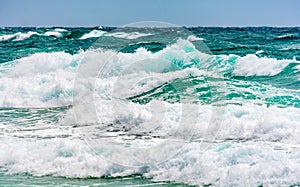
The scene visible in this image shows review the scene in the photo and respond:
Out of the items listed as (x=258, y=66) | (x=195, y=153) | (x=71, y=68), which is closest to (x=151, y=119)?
(x=195, y=153)

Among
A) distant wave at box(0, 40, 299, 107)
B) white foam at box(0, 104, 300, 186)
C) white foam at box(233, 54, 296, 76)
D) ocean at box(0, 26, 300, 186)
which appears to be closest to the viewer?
white foam at box(0, 104, 300, 186)

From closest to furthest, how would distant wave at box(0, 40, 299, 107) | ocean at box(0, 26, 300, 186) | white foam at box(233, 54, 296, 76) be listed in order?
ocean at box(0, 26, 300, 186) < distant wave at box(0, 40, 299, 107) < white foam at box(233, 54, 296, 76)

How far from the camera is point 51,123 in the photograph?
9336 mm

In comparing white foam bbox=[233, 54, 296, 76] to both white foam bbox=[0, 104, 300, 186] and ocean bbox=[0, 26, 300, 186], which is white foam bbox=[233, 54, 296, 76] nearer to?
ocean bbox=[0, 26, 300, 186]

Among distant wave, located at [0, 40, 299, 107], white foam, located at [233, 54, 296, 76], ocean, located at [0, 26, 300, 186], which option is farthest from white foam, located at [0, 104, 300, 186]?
white foam, located at [233, 54, 296, 76]

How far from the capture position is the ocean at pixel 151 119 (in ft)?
18.9

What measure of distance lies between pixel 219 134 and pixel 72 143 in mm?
2598

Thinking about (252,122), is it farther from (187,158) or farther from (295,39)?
(295,39)

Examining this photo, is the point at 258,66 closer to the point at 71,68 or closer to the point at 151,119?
the point at 71,68

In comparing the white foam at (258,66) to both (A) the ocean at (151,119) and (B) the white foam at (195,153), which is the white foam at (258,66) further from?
(B) the white foam at (195,153)

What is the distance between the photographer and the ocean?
18.9 ft

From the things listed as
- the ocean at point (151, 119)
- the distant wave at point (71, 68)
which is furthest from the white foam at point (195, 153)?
the distant wave at point (71, 68)

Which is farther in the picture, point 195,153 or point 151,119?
point 151,119

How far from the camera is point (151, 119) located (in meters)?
8.88
